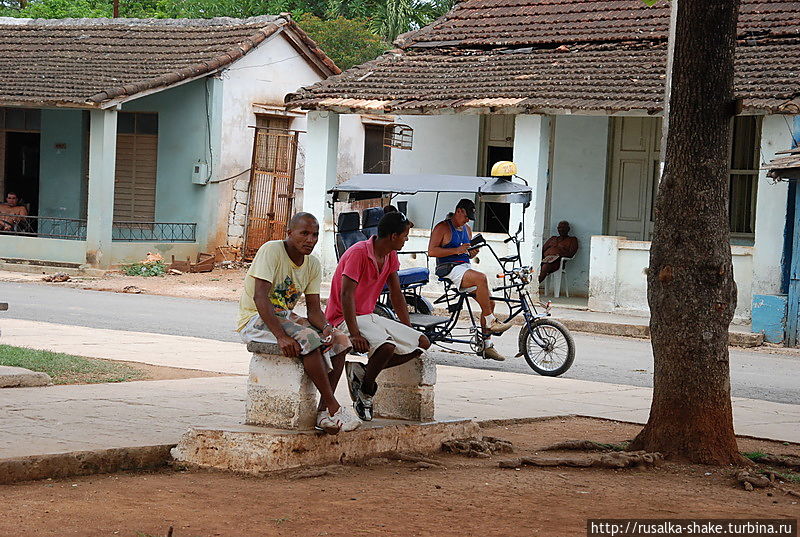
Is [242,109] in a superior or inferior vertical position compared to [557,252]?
superior

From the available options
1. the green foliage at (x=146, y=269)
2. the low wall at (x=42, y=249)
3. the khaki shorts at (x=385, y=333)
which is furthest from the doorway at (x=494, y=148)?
the khaki shorts at (x=385, y=333)

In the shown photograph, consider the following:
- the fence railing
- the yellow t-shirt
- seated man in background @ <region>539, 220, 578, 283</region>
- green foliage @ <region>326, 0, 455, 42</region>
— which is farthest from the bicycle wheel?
green foliage @ <region>326, 0, 455, 42</region>

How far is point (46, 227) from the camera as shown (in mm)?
25812

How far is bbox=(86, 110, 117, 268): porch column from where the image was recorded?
73.8ft

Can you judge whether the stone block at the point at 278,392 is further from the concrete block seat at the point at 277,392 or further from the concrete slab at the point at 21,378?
the concrete slab at the point at 21,378

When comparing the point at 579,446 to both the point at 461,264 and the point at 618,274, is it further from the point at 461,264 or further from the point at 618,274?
the point at 618,274

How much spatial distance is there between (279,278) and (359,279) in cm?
67

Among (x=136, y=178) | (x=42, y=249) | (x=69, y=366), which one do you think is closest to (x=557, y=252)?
(x=136, y=178)

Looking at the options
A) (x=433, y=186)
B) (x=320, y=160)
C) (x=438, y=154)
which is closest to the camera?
(x=433, y=186)

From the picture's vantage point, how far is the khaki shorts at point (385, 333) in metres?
A: 7.20

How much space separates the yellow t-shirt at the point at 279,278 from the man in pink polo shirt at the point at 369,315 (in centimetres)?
31

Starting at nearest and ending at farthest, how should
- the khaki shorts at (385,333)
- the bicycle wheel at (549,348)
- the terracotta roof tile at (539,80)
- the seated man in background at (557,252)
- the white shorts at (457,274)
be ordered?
the khaki shorts at (385,333) → the bicycle wheel at (549,348) → the white shorts at (457,274) → the terracotta roof tile at (539,80) → the seated man in background at (557,252)

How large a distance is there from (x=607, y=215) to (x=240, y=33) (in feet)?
32.1

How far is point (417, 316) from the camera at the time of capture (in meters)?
11.8
